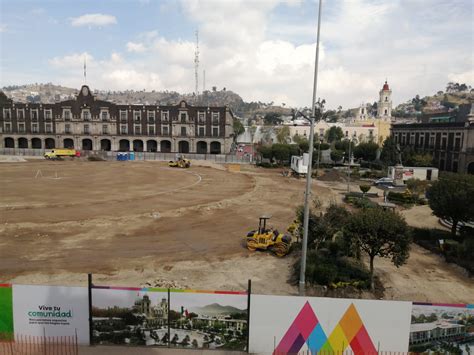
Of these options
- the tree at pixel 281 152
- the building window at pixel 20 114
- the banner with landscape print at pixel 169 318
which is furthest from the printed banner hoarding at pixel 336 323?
the building window at pixel 20 114

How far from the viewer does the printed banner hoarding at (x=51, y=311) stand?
11102 mm

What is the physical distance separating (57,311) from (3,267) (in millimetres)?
10212

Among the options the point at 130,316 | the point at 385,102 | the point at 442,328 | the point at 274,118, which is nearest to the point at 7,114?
the point at 274,118

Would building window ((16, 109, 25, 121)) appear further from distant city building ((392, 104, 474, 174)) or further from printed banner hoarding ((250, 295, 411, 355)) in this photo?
printed banner hoarding ((250, 295, 411, 355))

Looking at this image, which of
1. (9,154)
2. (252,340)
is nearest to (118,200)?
(252,340)

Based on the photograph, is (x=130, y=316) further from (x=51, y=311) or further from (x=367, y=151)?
(x=367, y=151)

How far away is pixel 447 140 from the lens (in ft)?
205

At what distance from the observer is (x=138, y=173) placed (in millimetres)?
56812

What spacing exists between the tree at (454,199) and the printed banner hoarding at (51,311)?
22.9 metres

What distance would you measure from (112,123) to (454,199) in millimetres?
78173

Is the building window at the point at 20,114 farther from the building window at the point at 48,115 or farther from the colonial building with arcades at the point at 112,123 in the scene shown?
the building window at the point at 48,115

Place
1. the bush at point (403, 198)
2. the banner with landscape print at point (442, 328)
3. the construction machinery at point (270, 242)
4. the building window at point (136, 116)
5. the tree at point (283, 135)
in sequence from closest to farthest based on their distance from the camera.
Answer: the banner with landscape print at point (442, 328)
the construction machinery at point (270, 242)
the bush at point (403, 198)
the building window at point (136, 116)
the tree at point (283, 135)

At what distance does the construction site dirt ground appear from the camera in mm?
18016

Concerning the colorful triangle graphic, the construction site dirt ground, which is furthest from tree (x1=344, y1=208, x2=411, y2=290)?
the colorful triangle graphic
